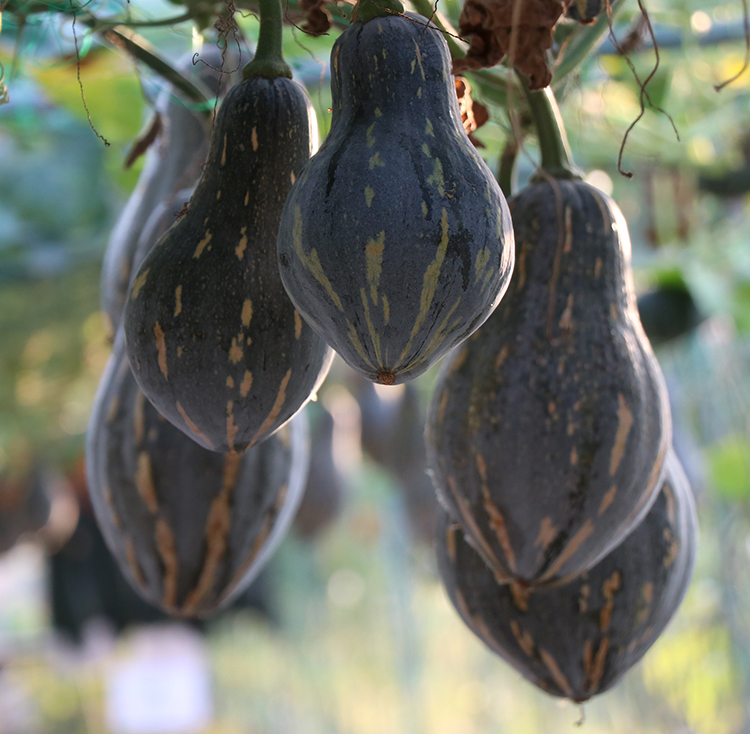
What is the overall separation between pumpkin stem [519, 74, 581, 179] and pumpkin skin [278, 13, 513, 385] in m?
0.17

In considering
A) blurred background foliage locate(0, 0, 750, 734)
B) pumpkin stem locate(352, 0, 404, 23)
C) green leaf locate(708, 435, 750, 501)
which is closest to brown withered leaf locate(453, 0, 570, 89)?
pumpkin stem locate(352, 0, 404, 23)

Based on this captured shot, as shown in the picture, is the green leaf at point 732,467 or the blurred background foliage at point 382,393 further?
the green leaf at point 732,467

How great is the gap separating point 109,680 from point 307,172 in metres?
6.24

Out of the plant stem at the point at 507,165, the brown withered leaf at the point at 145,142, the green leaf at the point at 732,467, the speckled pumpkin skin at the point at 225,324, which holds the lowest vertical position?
the green leaf at the point at 732,467

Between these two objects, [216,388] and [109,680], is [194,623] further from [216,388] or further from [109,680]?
[216,388]

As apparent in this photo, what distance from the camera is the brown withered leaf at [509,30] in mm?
450

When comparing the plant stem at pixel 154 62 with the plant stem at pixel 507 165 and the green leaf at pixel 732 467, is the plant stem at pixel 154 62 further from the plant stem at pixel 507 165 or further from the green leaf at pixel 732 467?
the green leaf at pixel 732 467

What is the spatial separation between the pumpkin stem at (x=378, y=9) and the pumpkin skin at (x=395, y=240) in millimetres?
42

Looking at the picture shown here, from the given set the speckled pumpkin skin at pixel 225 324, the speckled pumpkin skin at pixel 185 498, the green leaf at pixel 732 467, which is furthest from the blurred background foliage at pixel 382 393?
the speckled pumpkin skin at pixel 185 498

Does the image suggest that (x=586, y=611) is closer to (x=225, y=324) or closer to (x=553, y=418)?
(x=553, y=418)

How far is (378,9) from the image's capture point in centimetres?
44

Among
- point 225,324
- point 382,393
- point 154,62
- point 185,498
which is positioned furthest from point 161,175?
point 382,393

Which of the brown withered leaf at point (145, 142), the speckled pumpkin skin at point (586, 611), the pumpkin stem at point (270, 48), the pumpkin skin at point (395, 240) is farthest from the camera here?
the brown withered leaf at point (145, 142)

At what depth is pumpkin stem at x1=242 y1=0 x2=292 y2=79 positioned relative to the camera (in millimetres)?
469
